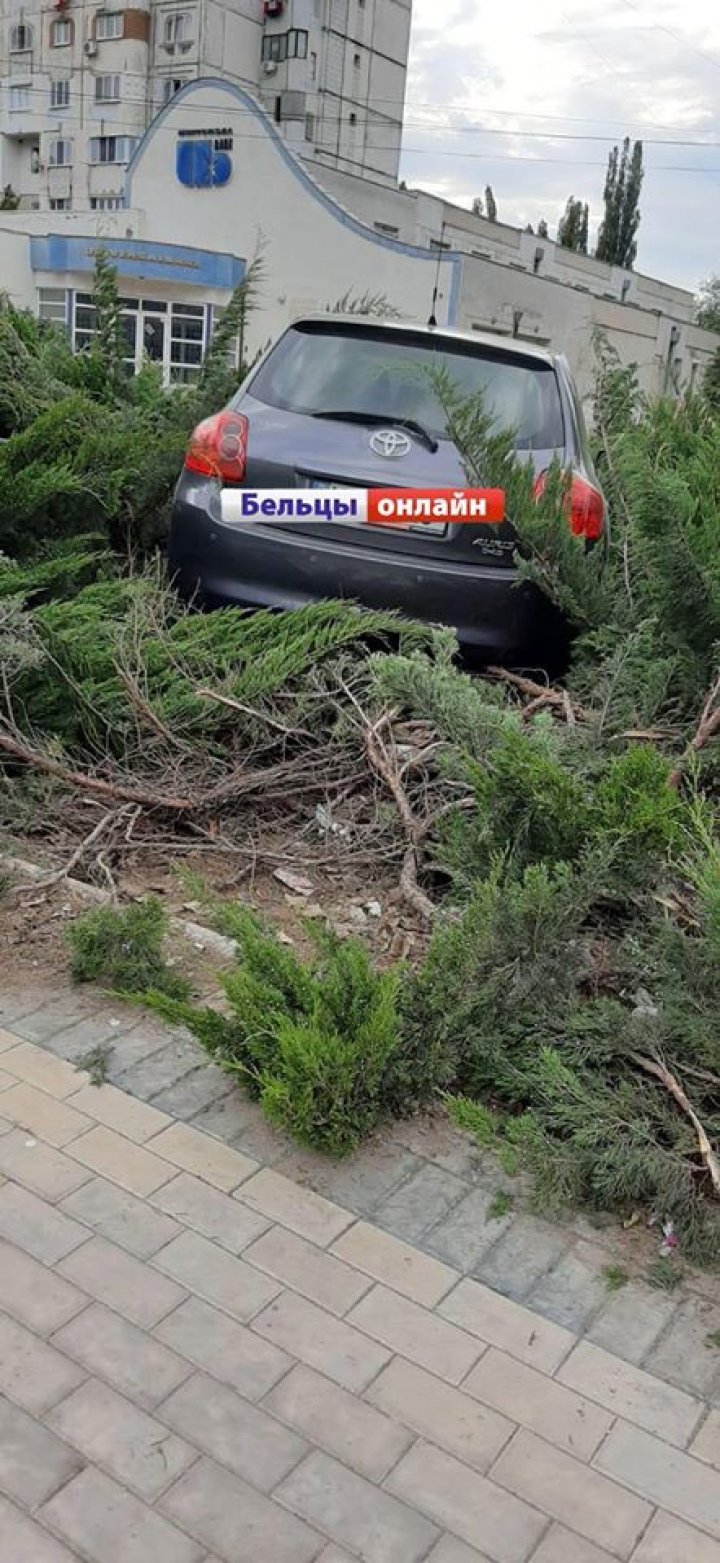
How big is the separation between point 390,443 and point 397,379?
40cm

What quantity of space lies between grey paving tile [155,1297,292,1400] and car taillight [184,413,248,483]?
3630mm

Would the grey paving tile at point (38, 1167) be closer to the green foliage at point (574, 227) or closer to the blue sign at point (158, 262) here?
the blue sign at point (158, 262)

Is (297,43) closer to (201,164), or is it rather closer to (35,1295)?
(201,164)

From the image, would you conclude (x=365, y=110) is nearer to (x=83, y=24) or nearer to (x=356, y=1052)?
(x=83, y=24)

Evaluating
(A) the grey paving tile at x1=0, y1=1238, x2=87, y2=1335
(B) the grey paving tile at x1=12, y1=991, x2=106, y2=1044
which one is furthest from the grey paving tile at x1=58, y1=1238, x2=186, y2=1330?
(B) the grey paving tile at x1=12, y1=991, x2=106, y2=1044

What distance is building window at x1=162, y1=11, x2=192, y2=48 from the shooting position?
55.6 meters

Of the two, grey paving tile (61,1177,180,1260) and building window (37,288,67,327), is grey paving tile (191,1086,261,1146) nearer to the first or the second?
grey paving tile (61,1177,180,1260)

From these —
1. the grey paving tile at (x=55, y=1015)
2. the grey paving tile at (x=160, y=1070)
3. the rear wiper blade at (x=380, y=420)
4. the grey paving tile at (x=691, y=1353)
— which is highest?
the rear wiper blade at (x=380, y=420)

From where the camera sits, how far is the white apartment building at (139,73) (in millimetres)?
56125

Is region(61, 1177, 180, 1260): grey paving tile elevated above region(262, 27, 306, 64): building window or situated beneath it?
situated beneath

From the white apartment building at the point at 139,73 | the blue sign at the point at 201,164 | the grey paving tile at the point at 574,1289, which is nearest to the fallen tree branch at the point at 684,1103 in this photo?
the grey paving tile at the point at 574,1289

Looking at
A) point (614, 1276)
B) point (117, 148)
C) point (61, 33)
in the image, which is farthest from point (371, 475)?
point (61, 33)

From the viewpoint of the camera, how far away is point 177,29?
55844 millimetres

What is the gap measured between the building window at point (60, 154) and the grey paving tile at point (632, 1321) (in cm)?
6504
